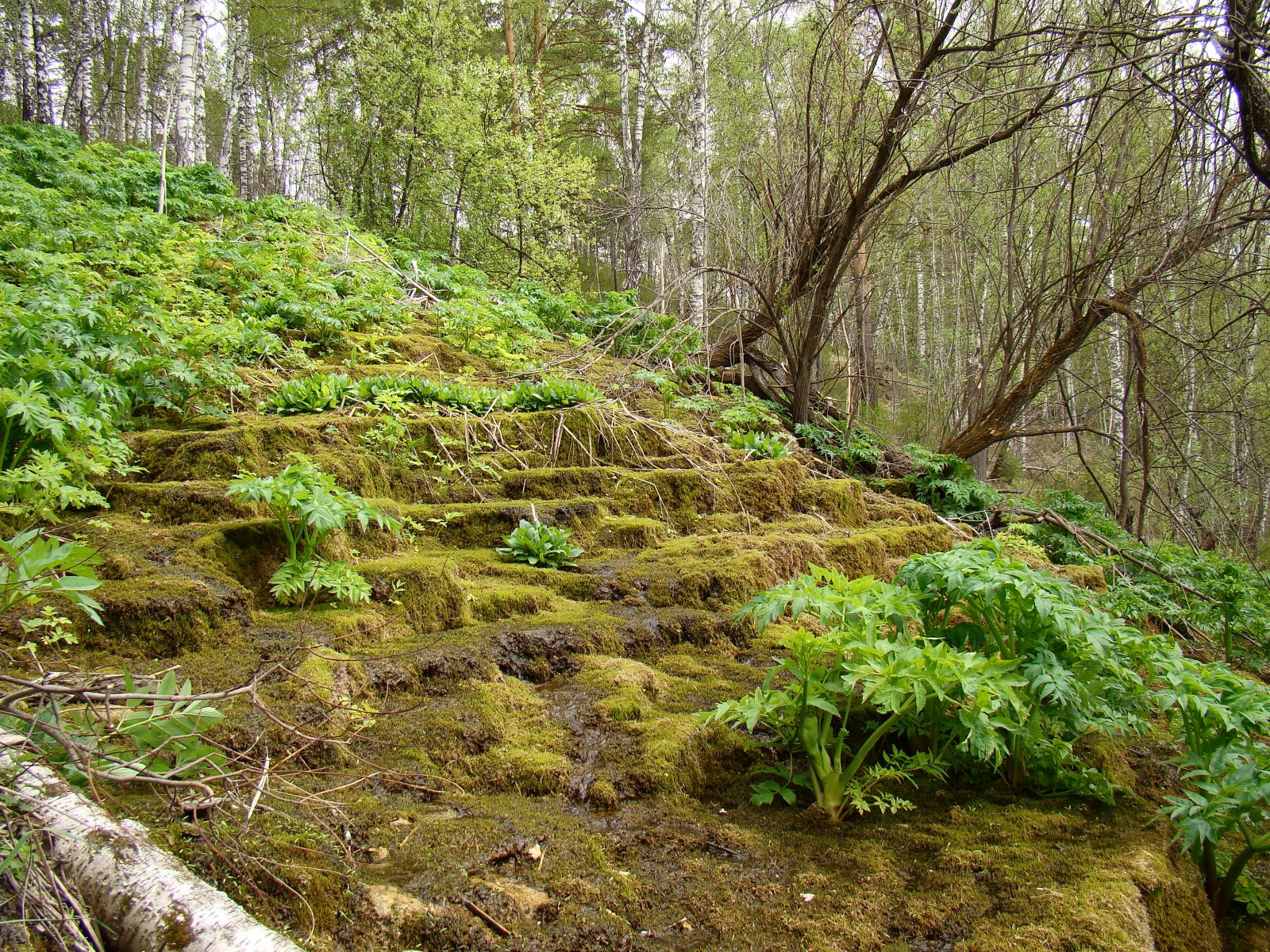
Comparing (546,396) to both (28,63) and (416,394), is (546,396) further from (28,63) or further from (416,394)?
(28,63)

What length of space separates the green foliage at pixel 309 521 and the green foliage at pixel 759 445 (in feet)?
14.9

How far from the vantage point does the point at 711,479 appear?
630cm

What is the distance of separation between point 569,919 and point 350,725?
1201 mm

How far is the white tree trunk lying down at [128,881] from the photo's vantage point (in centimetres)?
131

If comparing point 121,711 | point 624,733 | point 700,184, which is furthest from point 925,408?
point 121,711

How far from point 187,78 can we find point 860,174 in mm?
12644


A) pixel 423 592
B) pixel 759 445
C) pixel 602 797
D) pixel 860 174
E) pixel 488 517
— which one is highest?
pixel 860 174

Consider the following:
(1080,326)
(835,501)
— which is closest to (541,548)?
(835,501)

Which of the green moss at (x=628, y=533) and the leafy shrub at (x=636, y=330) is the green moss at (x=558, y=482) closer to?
the green moss at (x=628, y=533)

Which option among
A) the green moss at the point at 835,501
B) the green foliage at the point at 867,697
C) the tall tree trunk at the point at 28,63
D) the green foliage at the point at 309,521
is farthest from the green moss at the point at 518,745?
the tall tree trunk at the point at 28,63

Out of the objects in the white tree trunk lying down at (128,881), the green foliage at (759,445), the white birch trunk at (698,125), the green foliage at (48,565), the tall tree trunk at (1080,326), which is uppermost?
the white birch trunk at (698,125)

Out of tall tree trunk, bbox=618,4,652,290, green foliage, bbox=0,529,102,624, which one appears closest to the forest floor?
green foliage, bbox=0,529,102,624

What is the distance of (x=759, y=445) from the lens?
7.34 meters

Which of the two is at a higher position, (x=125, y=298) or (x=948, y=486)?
(x=125, y=298)
